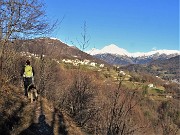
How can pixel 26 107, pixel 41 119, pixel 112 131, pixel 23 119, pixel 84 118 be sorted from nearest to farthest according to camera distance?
pixel 112 131 < pixel 23 119 < pixel 41 119 < pixel 26 107 < pixel 84 118

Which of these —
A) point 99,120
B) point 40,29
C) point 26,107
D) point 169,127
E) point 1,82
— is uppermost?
point 40,29

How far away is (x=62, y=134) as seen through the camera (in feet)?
35.0

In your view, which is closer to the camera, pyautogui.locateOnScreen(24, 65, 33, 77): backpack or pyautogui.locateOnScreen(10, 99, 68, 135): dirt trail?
pyautogui.locateOnScreen(10, 99, 68, 135): dirt trail

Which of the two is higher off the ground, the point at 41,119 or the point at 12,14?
the point at 12,14

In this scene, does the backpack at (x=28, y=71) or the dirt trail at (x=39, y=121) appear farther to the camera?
the backpack at (x=28, y=71)

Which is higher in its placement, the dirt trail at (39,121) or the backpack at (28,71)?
the backpack at (28,71)

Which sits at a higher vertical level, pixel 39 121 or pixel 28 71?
pixel 28 71

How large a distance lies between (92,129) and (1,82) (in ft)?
16.6

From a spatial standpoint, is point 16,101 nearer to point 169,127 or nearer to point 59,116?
point 59,116

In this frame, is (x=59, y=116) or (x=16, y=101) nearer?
(x=16, y=101)

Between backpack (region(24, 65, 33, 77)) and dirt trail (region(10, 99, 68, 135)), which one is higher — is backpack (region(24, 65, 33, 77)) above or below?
above

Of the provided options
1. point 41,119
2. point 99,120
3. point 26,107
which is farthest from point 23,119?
point 99,120

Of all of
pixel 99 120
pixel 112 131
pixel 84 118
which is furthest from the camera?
→ pixel 84 118

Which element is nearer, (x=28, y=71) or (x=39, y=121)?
(x=39, y=121)
